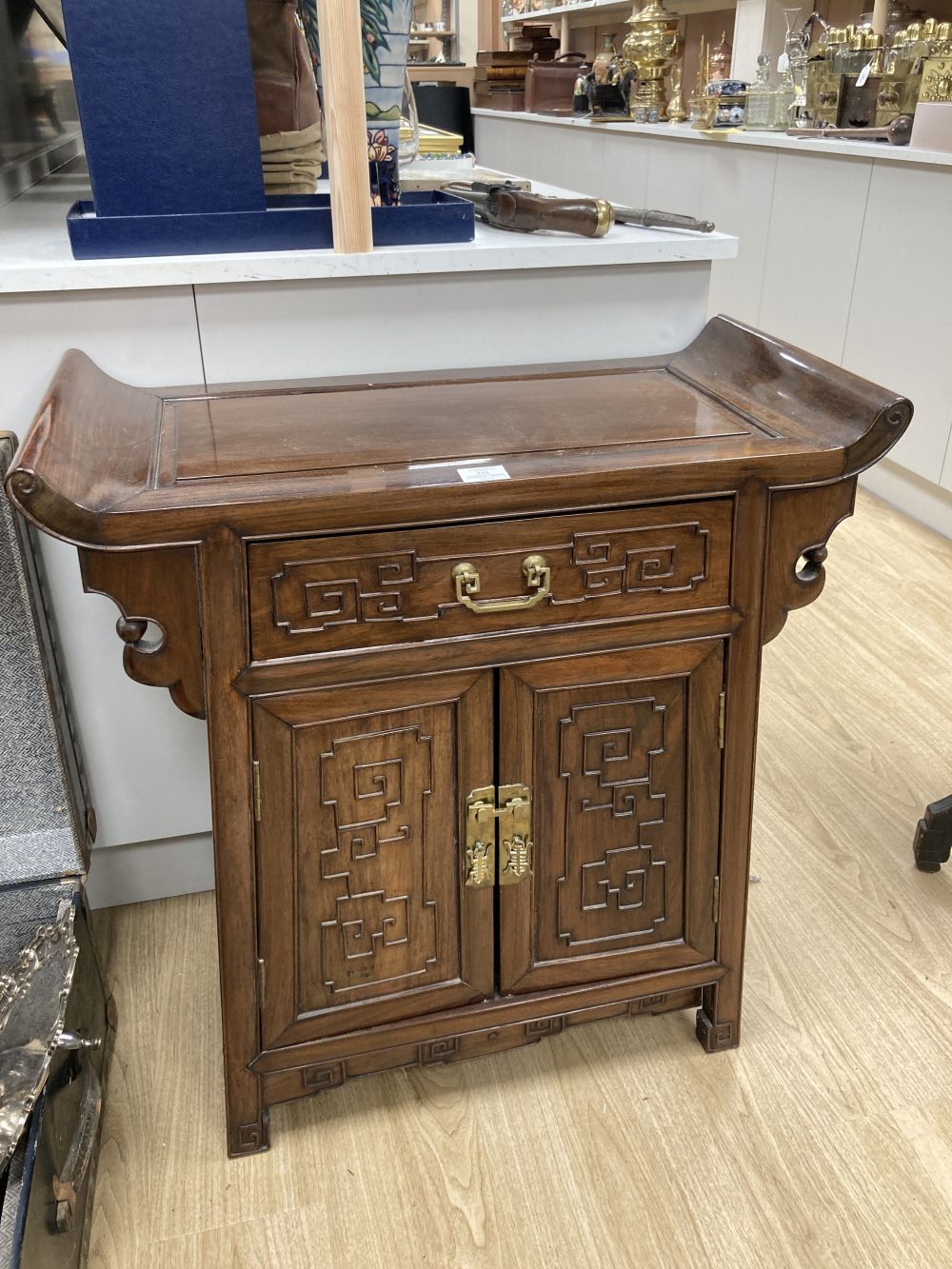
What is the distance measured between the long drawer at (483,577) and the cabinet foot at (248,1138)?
1.82ft

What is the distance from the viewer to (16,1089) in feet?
3.28

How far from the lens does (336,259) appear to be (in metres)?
1.19

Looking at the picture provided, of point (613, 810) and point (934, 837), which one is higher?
point (613, 810)

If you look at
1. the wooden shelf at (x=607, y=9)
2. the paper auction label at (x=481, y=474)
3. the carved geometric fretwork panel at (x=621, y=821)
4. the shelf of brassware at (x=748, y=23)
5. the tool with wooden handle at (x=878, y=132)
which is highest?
the wooden shelf at (x=607, y=9)

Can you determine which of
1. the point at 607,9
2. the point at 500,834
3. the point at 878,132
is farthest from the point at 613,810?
the point at 607,9

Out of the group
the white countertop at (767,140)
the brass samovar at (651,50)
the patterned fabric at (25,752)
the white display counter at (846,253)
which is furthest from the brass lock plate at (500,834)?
the brass samovar at (651,50)

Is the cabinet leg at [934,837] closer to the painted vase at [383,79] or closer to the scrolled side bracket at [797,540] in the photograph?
the scrolled side bracket at [797,540]

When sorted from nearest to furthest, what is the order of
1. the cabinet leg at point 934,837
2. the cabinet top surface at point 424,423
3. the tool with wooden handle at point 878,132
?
the cabinet top surface at point 424,423 < the cabinet leg at point 934,837 < the tool with wooden handle at point 878,132

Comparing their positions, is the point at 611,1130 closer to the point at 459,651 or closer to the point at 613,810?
the point at 613,810

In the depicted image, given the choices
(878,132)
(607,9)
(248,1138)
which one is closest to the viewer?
(248,1138)

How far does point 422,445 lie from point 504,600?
17 centimetres

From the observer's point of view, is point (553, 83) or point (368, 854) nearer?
point (368, 854)

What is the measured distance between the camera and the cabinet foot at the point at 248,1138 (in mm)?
1177

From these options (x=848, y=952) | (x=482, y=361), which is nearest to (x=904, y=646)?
(x=848, y=952)
